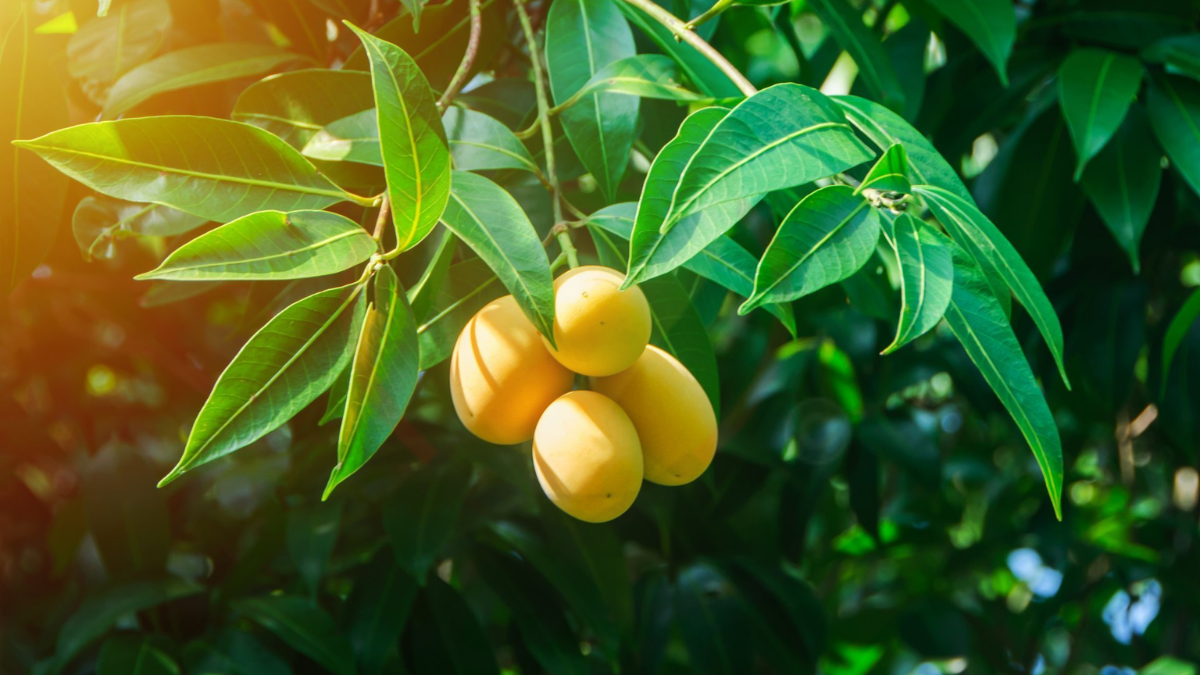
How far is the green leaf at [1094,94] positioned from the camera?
28.9 inches

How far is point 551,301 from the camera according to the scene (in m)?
0.38

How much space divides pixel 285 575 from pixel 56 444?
0.43 meters

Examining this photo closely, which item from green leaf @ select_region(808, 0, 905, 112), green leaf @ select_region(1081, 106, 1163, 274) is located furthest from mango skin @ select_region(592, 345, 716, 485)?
green leaf @ select_region(1081, 106, 1163, 274)

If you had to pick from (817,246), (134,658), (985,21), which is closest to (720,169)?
(817,246)

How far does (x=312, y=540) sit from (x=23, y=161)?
414 mm

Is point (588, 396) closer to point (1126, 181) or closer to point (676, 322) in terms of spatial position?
point (676, 322)

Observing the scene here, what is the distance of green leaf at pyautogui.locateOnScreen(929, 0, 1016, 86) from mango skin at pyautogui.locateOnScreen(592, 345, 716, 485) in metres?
0.45

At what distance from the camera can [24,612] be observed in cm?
112

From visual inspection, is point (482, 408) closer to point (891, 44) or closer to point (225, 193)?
point (225, 193)

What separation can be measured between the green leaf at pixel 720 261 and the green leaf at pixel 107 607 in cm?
65

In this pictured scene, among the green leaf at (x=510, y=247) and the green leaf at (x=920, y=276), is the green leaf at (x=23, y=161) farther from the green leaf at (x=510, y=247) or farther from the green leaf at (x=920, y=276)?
the green leaf at (x=920, y=276)

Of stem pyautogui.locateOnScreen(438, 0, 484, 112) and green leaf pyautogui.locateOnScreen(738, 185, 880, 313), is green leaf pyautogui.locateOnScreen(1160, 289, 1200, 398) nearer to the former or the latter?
green leaf pyautogui.locateOnScreen(738, 185, 880, 313)

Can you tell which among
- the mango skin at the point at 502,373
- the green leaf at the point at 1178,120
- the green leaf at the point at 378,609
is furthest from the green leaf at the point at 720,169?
the green leaf at the point at 378,609

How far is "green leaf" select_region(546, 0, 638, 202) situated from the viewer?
529mm
